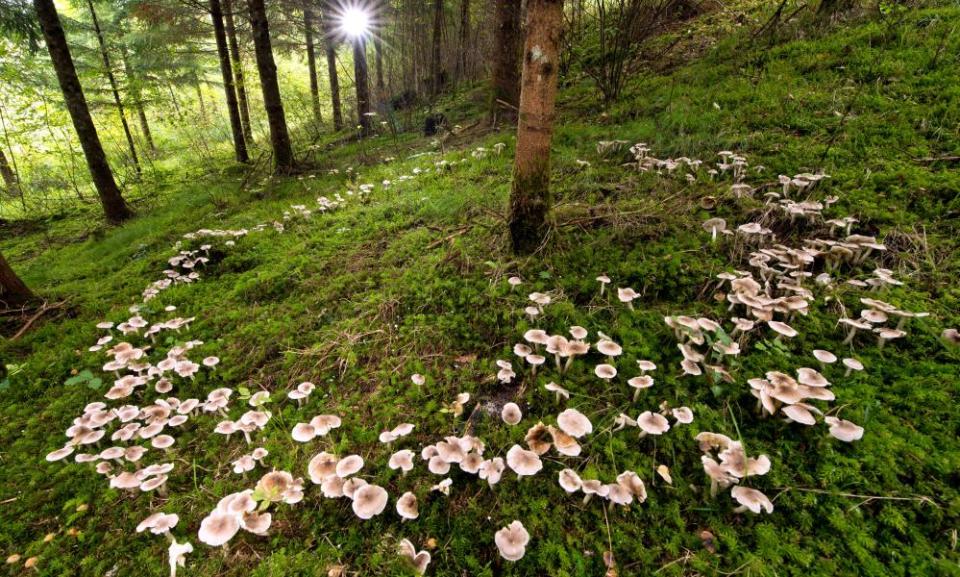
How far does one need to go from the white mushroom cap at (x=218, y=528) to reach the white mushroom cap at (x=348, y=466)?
63cm

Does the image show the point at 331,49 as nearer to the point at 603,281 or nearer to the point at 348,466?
the point at 603,281

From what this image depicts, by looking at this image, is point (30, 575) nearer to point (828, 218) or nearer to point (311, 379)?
point (311, 379)

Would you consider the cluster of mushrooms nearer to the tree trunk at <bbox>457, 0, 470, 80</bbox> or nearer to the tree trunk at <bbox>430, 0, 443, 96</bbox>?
the tree trunk at <bbox>430, 0, 443, 96</bbox>

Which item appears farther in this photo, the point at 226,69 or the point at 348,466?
the point at 226,69

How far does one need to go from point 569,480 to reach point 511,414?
62 cm

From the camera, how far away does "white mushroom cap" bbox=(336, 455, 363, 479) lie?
2.59 meters

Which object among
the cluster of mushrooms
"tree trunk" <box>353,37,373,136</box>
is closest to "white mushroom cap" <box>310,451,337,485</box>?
the cluster of mushrooms

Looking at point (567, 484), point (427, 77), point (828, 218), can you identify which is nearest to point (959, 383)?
point (828, 218)

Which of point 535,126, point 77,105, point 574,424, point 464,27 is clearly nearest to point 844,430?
point 574,424

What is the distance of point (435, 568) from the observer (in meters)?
2.24

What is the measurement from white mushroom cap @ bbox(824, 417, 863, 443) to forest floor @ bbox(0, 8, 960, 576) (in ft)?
0.41

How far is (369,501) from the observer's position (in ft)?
7.98

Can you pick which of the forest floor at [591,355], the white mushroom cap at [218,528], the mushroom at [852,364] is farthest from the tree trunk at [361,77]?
the mushroom at [852,364]

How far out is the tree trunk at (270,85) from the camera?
30.9ft
